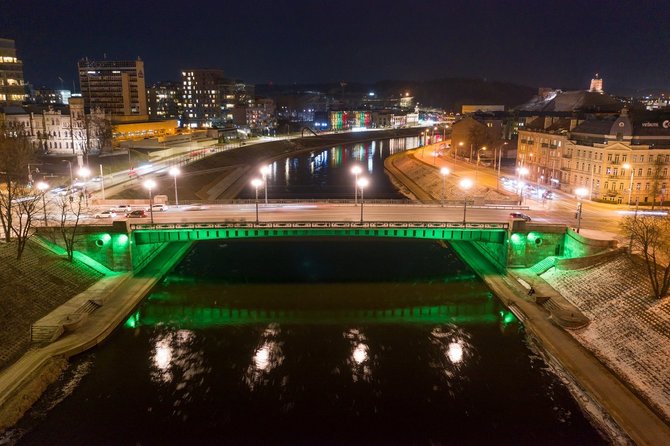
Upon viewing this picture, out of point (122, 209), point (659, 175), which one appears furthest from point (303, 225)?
point (659, 175)

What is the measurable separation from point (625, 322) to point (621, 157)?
31.6m

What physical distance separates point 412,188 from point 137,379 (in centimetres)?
6773

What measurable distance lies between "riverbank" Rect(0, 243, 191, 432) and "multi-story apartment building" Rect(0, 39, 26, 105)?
94243 mm

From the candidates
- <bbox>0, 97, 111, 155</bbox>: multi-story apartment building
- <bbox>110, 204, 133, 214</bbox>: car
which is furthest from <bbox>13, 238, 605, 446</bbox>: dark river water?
<bbox>0, 97, 111, 155</bbox>: multi-story apartment building

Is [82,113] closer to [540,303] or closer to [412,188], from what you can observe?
[412,188]

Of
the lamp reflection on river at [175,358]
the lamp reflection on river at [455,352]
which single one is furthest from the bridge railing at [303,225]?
the lamp reflection on river at [455,352]

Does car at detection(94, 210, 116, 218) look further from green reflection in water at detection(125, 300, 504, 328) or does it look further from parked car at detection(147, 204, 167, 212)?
green reflection in water at detection(125, 300, 504, 328)

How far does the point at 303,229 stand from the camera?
46.7 m

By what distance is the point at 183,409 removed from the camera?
29.0 metres

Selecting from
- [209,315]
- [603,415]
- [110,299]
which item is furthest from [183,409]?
[603,415]

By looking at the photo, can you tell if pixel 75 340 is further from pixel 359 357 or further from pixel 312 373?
pixel 359 357

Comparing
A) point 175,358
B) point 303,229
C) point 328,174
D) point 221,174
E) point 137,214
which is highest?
point 137,214

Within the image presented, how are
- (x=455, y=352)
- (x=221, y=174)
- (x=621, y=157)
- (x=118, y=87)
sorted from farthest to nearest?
(x=118, y=87), (x=221, y=174), (x=621, y=157), (x=455, y=352)

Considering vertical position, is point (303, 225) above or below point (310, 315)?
above
